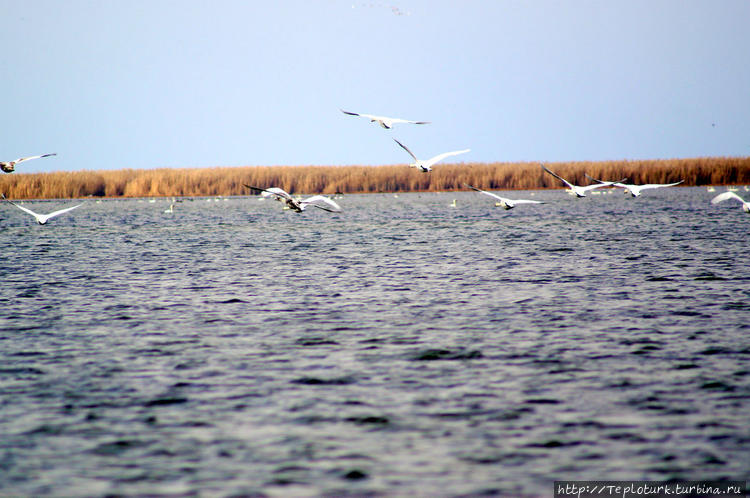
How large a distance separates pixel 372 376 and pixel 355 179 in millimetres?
54834

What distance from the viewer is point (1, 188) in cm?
5803

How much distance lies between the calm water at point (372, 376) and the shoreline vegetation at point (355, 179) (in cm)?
4189

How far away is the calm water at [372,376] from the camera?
643 cm

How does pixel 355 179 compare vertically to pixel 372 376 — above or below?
above

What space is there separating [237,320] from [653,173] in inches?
2197

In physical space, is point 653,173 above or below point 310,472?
above

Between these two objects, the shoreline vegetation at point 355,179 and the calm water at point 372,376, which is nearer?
the calm water at point 372,376

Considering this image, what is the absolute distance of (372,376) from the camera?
908cm

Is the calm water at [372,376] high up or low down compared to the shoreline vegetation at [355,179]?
down

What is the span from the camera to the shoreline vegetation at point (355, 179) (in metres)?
60.1

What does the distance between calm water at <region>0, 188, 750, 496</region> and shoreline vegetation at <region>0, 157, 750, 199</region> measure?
41.9 meters

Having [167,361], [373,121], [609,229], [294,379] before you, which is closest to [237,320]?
[167,361]

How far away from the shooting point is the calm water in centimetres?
643

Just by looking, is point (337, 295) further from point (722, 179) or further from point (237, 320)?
point (722, 179)
